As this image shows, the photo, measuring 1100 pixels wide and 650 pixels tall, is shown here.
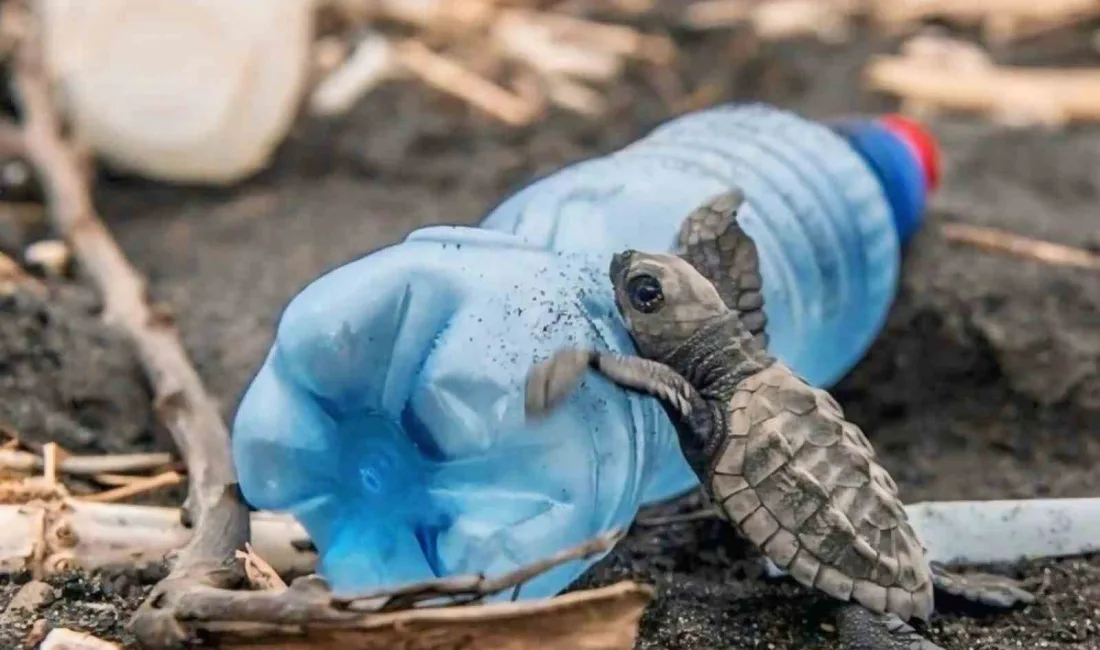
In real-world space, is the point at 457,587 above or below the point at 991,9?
below

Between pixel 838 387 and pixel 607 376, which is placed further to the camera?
pixel 838 387

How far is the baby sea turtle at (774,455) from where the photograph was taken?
1.05 meters

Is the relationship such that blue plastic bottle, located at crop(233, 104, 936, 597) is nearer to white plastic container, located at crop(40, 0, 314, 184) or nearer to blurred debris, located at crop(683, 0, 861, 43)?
white plastic container, located at crop(40, 0, 314, 184)

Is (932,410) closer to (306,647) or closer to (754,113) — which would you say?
(754,113)

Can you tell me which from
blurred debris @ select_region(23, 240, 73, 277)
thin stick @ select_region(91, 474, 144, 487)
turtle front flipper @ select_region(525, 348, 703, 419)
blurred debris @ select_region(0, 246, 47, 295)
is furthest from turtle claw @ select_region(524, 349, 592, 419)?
blurred debris @ select_region(23, 240, 73, 277)

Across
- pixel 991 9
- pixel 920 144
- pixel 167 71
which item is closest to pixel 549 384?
pixel 920 144

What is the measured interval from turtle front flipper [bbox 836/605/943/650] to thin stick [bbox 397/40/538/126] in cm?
187

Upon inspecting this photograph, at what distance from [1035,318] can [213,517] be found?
1.22 metres

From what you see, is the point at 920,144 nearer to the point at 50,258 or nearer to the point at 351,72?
the point at 50,258

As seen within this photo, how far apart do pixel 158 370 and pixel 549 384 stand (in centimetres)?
68

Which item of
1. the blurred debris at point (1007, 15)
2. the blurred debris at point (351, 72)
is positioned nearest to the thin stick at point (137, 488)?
the blurred debris at point (351, 72)

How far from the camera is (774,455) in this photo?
3.48 feet

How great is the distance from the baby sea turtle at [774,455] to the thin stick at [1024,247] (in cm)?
99

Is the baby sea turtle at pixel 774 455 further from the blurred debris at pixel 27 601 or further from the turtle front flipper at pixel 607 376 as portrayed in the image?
the blurred debris at pixel 27 601
